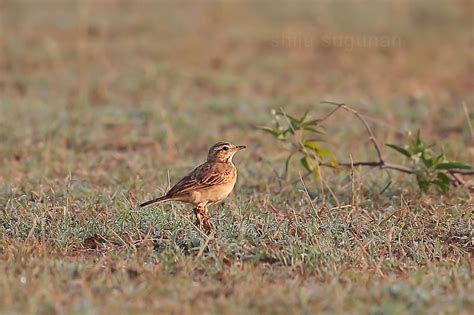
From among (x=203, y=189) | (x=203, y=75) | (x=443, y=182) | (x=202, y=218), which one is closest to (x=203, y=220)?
(x=202, y=218)

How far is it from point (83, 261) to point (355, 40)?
943cm

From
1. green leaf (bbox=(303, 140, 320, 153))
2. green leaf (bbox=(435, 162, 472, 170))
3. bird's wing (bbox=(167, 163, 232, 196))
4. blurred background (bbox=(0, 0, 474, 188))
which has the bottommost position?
blurred background (bbox=(0, 0, 474, 188))

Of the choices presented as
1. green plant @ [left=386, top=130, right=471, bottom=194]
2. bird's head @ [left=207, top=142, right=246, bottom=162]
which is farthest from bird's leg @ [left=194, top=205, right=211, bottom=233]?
green plant @ [left=386, top=130, right=471, bottom=194]

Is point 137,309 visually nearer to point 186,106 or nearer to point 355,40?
point 186,106

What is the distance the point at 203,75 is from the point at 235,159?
3.56 m

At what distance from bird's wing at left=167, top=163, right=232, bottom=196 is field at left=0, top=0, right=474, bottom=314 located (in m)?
0.24

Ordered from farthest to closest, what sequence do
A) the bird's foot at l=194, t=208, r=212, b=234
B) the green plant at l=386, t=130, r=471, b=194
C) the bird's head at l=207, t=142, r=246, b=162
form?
the green plant at l=386, t=130, r=471, b=194
the bird's head at l=207, t=142, r=246, b=162
the bird's foot at l=194, t=208, r=212, b=234

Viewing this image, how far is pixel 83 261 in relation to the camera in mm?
4570

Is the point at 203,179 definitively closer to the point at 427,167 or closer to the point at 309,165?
the point at 309,165

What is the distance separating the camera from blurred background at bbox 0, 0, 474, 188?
8301 mm

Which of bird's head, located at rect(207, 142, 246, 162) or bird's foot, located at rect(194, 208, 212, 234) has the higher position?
bird's head, located at rect(207, 142, 246, 162)

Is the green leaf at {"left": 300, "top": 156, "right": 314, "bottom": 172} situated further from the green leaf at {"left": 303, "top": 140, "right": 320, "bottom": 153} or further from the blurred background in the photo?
the blurred background

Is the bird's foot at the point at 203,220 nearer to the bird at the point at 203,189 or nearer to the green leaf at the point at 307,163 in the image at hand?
the bird at the point at 203,189

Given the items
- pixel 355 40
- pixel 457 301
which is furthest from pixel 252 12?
pixel 457 301
